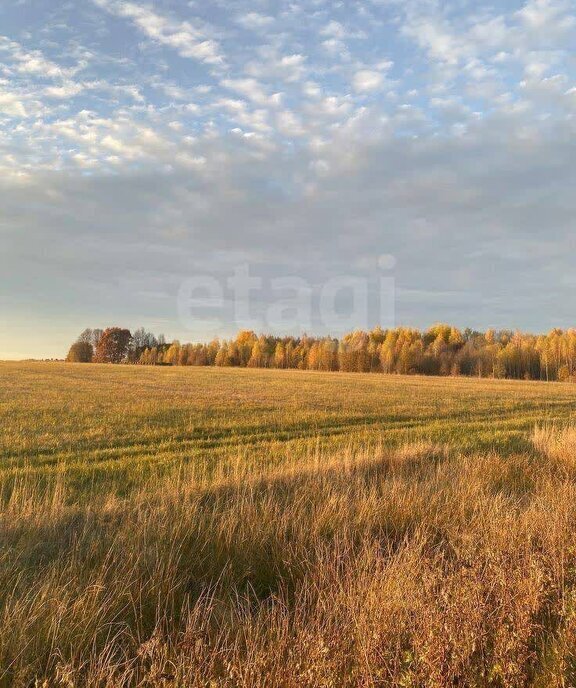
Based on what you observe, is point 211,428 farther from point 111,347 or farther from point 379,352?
point 111,347

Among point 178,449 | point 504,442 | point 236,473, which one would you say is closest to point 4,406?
point 178,449

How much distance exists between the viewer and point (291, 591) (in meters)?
4.62

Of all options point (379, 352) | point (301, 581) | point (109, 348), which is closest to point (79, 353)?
point (109, 348)

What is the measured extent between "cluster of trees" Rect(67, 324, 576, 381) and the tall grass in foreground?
125 metres

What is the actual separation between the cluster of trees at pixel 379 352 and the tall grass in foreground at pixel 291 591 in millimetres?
125008

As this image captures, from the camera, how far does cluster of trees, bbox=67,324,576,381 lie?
433 ft

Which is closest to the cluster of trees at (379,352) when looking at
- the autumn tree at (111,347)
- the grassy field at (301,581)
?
the autumn tree at (111,347)

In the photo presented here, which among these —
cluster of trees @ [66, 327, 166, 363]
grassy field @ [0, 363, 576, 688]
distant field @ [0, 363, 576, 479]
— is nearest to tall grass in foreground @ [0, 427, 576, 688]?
grassy field @ [0, 363, 576, 688]

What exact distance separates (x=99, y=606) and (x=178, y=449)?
10658mm

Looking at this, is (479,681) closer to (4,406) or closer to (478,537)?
(478,537)

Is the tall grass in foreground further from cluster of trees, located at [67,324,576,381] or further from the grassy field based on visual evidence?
cluster of trees, located at [67,324,576,381]

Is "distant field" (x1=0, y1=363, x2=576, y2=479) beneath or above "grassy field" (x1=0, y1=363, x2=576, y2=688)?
beneath

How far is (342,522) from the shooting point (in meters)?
5.87

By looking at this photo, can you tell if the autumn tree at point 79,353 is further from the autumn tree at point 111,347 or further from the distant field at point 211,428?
the distant field at point 211,428
